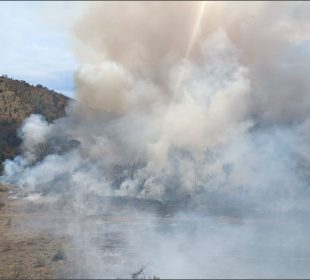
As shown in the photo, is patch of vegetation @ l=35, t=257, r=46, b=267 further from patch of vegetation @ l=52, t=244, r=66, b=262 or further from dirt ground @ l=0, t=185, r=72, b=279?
patch of vegetation @ l=52, t=244, r=66, b=262

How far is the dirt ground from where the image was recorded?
64.3 ft

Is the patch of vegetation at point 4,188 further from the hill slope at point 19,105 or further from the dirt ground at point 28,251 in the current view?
the hill slope at point 19,105

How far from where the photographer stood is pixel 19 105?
2901 inches

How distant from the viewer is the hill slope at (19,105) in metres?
60.0

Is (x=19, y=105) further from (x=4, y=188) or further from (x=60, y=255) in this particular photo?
(x=60, y=255)

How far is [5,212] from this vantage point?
3241 centimetres

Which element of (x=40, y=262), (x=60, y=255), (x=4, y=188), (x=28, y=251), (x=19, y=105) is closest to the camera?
(x=40, y=262)

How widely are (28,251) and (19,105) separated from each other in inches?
2104

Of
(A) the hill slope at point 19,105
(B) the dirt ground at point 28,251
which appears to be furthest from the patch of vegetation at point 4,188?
(A) the hill slope at point 19,105

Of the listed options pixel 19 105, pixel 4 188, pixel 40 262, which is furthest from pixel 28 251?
pixel 19 105

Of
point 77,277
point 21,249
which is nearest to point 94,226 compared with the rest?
point 21,249

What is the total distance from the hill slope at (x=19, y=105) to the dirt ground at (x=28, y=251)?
89.7ft

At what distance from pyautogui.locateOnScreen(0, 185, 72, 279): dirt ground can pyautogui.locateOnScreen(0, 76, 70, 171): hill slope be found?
27328 millimetres

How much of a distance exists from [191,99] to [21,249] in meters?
20.1
